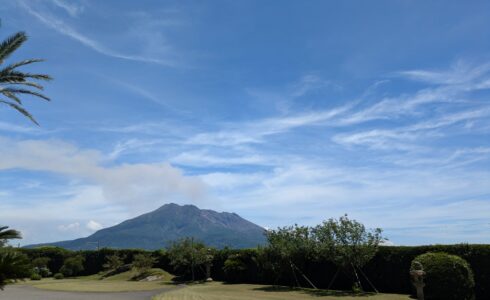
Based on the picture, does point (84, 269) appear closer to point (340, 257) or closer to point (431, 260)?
point (340, 257)

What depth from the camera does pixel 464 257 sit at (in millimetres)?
26156

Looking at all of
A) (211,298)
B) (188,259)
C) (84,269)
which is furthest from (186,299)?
(84,269)

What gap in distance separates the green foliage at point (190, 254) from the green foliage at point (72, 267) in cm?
1700

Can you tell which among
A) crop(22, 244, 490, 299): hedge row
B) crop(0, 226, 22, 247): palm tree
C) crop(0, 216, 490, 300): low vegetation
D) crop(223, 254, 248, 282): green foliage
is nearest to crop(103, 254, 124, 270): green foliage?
crop(0, 216, 490, 300): low vegetation

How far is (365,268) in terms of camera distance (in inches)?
1238

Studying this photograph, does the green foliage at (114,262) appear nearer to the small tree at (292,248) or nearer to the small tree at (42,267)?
the small tree at (42,267)

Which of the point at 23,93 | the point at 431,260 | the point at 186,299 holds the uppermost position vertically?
the point at 23,93

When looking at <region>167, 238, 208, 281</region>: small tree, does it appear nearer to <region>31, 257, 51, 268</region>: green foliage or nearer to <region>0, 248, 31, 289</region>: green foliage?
<region>31, 257, 51, 268</region>: green foliage

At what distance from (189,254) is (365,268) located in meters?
17.6

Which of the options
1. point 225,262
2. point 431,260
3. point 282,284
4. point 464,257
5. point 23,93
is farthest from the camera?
point 225,262

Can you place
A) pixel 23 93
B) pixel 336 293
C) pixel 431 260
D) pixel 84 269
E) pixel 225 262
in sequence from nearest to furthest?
pixel 23 93, pixel 431 260, pixel 336 293, pixel 225 262, pixel 84 269

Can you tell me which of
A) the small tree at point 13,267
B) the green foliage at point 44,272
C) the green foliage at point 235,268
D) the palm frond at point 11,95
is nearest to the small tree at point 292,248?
the green foliage at point 235,268

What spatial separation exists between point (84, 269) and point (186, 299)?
123ft

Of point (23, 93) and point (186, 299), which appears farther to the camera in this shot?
point (186, 299)
